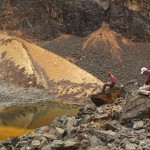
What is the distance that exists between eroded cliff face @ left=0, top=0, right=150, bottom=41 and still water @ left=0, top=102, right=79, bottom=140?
164 feet

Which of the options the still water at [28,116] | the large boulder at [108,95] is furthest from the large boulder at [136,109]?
the still water at [28,116]

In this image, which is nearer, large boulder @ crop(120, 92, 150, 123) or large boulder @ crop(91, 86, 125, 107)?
large boulder @ crop(120, 92, 150, 123)

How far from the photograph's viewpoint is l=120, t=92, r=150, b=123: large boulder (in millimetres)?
26062

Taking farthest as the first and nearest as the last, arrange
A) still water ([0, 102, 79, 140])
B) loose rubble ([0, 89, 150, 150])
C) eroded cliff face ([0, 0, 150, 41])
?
eroded cliff face ([0, 0, 150, 41]) < still water ([0, 102, 79, 140]) < loose rubble ([0, 89, 150, 150])

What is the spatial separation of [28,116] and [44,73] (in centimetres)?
3481

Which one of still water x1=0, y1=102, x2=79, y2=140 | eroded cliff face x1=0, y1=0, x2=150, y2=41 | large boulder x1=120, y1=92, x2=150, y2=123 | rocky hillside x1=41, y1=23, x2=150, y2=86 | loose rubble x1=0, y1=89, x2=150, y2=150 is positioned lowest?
still water x1=0, y1=102, x2=79, y2=140

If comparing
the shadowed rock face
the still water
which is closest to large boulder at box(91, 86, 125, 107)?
the still water

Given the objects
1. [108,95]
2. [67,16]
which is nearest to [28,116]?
[108,95]

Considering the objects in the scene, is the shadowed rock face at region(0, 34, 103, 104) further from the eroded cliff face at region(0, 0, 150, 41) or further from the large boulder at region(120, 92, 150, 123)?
the large boulder at region(120, 92, 150, 123)

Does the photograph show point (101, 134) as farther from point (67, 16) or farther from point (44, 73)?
point (67, 16)

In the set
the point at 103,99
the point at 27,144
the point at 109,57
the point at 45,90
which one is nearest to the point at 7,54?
the point at 45,90

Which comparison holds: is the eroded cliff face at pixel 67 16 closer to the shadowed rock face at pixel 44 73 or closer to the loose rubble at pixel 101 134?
the shadowed rock face at pixel 44 73

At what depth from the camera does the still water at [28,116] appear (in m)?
49.7

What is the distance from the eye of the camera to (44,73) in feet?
318
